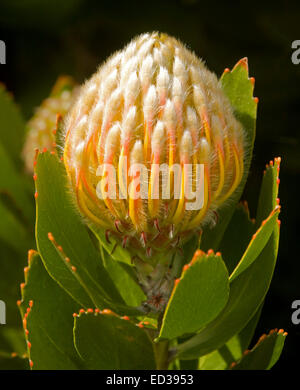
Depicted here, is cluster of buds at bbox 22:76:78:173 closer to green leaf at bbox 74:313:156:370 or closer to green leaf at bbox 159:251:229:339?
green leaf at bbox 74:313:156:370

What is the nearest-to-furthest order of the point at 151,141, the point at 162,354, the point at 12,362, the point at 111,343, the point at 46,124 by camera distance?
the point at 151,141 → the point at 111,343 → the point at 162,354 → the point at 12,362 → the point at 46,124

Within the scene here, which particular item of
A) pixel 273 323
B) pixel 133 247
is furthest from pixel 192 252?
pixel 273 323

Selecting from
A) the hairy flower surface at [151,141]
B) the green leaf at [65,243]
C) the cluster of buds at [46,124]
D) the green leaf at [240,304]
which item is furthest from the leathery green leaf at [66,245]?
the cluster of buds at [46,124]

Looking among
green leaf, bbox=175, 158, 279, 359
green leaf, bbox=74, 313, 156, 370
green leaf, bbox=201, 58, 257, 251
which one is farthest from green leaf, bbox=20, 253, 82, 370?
green leaf, bbox=201, 58, 257, 251

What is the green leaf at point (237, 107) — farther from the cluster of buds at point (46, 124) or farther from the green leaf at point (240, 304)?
the cluster of buds at point (46, 124)

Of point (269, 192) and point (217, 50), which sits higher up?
point (217, 50)

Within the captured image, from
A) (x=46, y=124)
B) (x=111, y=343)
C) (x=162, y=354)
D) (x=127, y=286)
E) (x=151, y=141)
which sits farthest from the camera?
(x=46, y=124)

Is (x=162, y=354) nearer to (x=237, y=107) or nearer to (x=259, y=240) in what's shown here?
(x=259, y=240)

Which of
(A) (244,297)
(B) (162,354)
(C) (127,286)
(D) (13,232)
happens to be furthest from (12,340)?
(A) (244,297)
